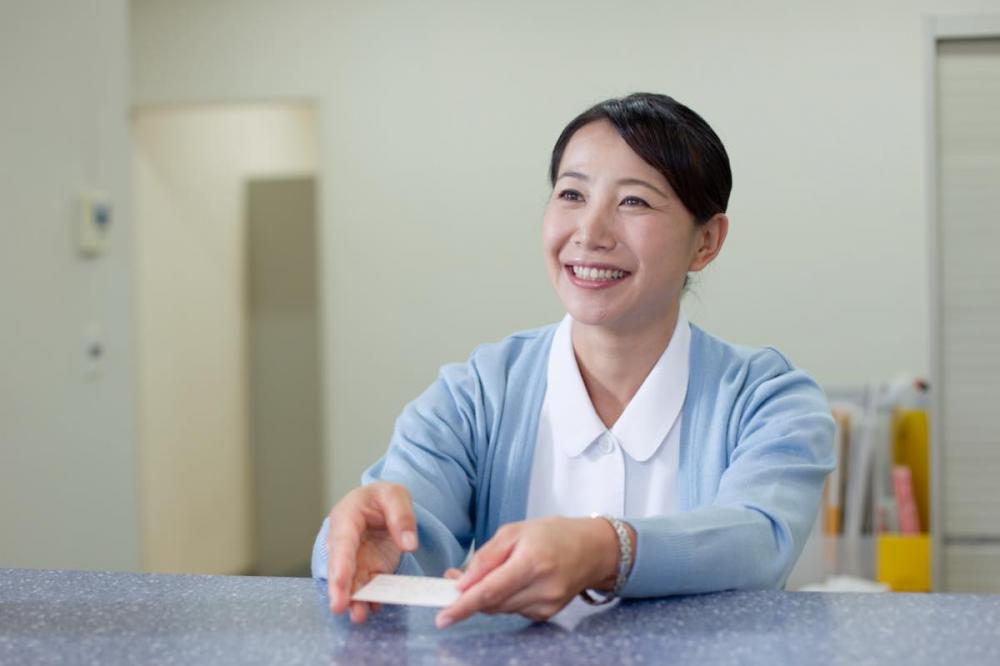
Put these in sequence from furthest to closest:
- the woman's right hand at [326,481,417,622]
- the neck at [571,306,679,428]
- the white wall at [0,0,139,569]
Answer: the white wall at [0,0,139,569], the neck at [571,306,679,428], the woman's right hand at [326,481,417,622]

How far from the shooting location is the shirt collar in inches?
50.8

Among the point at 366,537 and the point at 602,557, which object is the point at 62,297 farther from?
the point at 602,557

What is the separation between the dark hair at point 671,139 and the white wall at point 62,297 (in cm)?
167

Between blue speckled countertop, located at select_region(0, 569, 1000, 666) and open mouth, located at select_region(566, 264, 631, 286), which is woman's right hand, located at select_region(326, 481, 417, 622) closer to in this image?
blue speckled countertop, located at select_region(0, 569, 1000, 666)

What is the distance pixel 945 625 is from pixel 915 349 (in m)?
3.40

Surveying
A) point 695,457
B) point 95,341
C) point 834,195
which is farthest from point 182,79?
point 695,457

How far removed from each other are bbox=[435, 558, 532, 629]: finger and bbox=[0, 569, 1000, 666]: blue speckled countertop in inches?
0.6

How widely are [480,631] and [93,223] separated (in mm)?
2307

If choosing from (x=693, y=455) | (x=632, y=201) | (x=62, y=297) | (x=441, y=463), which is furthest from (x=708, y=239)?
(x=62, y=297)

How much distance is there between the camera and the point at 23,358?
254cm

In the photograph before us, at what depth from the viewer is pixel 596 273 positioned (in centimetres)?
128

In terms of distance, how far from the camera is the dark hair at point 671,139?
50.4 inches

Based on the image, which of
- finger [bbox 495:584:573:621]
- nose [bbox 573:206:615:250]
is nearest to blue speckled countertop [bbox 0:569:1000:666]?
finger [bbox 495:584:573:621]

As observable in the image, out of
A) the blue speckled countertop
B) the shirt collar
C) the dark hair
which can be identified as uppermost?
the dark hair
